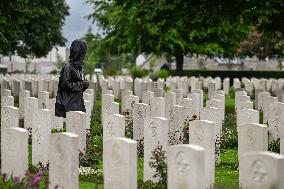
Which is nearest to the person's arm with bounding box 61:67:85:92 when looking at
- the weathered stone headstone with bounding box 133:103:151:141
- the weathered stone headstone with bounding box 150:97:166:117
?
the weathered stone headstone with bounding box 133:103:151:141

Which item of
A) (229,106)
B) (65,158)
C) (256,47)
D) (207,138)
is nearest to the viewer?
(65,158)

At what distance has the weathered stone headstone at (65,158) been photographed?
7.59 m

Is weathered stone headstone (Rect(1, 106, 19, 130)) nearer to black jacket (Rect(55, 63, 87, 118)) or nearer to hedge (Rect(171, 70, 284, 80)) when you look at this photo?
black jacket (Rect(55, 63, 87, 118))

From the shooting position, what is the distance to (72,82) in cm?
1280

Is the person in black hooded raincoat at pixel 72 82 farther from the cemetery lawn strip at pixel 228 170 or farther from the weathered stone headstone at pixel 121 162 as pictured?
the weathered stone headstone at pixel 121 162

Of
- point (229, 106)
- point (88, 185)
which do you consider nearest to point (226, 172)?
point (88, 185)

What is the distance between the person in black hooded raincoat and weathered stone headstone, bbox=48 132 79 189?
4948mm

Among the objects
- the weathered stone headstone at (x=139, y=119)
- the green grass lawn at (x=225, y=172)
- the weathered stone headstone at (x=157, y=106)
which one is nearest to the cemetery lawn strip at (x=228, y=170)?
the green grass lawn at (x=225, y=172)

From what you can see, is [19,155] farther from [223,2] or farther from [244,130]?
[223,2]

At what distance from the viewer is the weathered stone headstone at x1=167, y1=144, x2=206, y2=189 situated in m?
6.60

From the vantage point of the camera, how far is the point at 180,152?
678 centimetres

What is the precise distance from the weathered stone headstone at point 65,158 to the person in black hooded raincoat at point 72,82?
4.95 m

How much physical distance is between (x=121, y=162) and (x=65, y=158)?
76 cm

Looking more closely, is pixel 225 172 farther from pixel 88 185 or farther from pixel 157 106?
pixel 157 106
